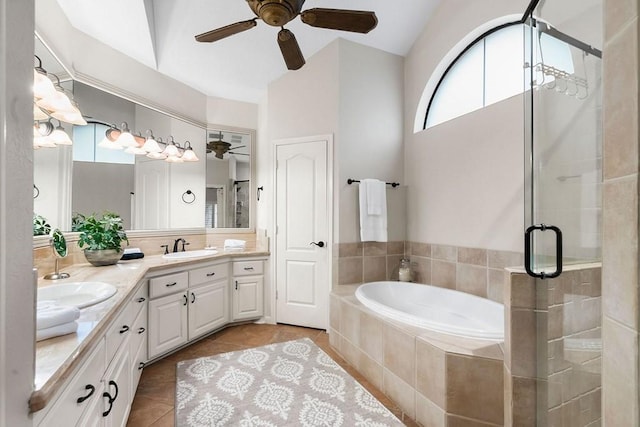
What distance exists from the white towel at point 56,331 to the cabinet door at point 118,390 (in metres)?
0.40

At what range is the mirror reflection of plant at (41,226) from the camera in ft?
6.01

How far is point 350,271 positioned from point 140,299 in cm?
186

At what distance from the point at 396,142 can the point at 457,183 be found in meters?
0.91

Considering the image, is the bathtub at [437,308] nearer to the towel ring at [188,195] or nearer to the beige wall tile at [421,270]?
the beige wall tile at [421,270]

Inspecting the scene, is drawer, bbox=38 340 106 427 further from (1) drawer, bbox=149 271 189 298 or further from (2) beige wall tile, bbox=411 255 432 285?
(2) beige wall tile, bbox=411 255 432 285

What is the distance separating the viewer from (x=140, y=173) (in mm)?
2904

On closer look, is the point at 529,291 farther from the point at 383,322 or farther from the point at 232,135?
the point at 232,135

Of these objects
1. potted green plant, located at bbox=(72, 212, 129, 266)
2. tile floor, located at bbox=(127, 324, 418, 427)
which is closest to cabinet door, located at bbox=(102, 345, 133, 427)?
tile floor, located at bbox=(127, 324, 418, 427)

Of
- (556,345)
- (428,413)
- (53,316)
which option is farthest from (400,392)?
(53,316)

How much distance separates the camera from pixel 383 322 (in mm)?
2055

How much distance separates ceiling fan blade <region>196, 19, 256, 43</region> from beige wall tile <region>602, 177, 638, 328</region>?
2.02 meters

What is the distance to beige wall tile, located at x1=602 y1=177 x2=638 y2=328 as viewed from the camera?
18.5 inches

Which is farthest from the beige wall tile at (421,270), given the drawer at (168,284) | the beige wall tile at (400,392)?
the drawer at (168,284)

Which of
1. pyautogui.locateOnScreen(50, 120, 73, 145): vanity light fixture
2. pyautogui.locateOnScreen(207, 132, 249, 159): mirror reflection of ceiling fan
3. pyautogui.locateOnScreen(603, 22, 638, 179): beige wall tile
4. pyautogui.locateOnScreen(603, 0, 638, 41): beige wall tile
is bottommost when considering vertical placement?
pyautogui.locateOnScreen(603, 22, 638, 179): beige wall tile
